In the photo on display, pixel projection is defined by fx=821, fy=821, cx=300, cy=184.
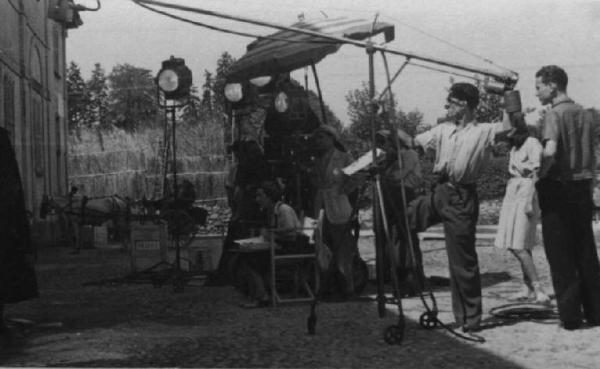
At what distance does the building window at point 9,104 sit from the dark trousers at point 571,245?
982 cm

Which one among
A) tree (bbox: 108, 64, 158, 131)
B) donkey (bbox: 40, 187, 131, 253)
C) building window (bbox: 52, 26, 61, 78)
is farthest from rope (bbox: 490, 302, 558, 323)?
building window (bbox: 52, 26, 61, 78)

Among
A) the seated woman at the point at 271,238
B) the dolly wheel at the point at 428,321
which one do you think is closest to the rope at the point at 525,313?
the dolly wheel at the point at 428,321

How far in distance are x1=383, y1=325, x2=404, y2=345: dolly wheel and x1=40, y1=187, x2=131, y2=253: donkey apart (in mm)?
12848

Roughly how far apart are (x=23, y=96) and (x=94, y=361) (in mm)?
11145

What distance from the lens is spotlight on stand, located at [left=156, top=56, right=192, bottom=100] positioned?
923 cm

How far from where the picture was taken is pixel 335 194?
27.4ft

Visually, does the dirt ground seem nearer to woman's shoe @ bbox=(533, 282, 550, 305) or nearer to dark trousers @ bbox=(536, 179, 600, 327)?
dark trousers @ bbox=(536, 179, 600, 327)

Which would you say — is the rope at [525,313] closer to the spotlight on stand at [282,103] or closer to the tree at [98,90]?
the spotlight on stand at [282,103]

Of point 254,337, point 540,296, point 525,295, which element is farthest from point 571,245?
point 254,337

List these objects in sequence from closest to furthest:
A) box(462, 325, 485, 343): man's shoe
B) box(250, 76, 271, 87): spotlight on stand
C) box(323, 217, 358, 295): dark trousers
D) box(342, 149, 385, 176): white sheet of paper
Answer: box(462, 325, 485, 343): man's shoe, box(342, 149, 385, 176): white sheet of paper, box(323, 217, 358, 295): dark trousers, box(250, 76, 271, 87): spotlight on stand

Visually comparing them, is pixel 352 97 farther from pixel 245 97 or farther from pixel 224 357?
pixel 224 357

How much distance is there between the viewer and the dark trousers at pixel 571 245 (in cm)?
605

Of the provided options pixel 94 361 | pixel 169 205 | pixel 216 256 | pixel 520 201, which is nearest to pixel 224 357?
pixel 94 361

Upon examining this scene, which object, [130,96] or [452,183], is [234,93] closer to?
[130,96]
